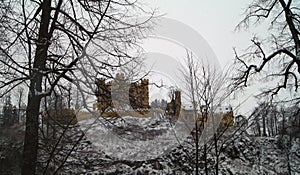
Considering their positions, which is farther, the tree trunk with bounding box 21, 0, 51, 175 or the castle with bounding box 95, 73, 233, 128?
the castle with bounding box 95, 73, 233, 128

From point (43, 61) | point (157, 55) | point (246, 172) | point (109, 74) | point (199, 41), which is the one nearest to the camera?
point (43, 61)

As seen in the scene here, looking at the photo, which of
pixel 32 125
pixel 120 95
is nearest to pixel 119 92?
pixel 120 95

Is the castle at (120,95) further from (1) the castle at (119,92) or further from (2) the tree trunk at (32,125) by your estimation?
(2) the tree trunk at (32,125)

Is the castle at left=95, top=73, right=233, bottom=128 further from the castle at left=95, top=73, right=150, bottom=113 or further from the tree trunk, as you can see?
the tree trunk

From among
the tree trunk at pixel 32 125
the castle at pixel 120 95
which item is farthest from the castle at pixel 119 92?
the tree trunk at pixel 32 125

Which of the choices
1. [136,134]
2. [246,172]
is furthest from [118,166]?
[136,134]

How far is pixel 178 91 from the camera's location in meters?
5.39

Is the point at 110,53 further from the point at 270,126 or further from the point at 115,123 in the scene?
the point at 270,126

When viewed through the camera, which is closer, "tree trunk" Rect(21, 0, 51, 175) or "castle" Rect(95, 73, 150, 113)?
"tree trunk" Rect(21, 0, 51, 175)

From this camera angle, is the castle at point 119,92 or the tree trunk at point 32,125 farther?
the castle at point 119,92

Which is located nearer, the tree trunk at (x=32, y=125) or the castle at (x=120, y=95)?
the tree trunk at (x=32, y=125)

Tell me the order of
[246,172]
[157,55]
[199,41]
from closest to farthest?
[157,55]
[199,41]
[246,172]

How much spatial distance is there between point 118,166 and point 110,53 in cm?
908

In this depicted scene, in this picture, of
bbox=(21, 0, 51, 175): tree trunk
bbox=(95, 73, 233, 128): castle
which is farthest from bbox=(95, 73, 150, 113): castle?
bbox=(21, 0, 51, 175): tree trunk
